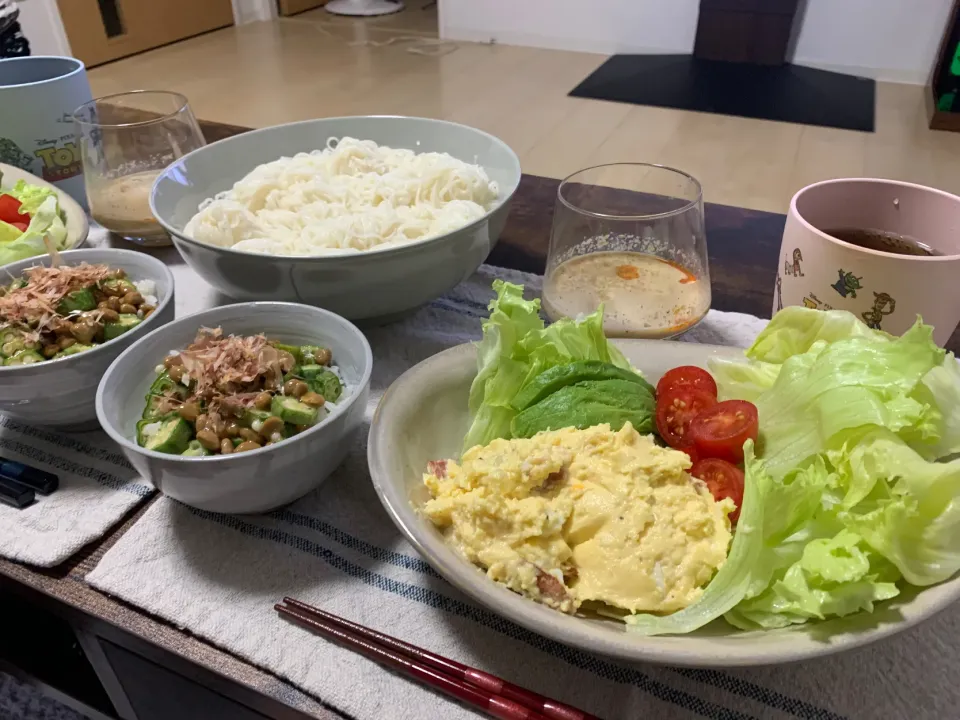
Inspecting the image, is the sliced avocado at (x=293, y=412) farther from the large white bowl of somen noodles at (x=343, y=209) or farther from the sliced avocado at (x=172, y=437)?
the large white bowl of somen noodles at (x=343, y=209)

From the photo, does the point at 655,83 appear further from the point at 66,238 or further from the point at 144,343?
the point at 144,343

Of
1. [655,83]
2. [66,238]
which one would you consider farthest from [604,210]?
[655,83]

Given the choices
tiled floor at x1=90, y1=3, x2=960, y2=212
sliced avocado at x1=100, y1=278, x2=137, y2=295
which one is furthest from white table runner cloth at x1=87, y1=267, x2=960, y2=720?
tiled floor at x1=90, y1=3, x2=960, y2=212

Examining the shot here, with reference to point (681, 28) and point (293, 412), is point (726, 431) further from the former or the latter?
point (681, 28)

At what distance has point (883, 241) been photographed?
3.16 ft

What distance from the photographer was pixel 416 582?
2.54ft

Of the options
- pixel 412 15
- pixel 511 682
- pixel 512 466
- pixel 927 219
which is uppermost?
pixel 927 219

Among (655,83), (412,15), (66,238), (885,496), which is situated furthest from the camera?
(412,15)

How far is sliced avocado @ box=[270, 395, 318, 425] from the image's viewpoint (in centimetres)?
82

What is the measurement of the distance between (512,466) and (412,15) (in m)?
5.47

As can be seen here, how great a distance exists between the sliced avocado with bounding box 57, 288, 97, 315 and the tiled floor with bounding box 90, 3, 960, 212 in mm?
2044

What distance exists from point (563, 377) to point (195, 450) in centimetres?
41

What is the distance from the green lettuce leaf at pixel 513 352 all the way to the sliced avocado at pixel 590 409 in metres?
0.03

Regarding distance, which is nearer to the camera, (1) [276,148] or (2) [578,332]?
(2) [578,332]
